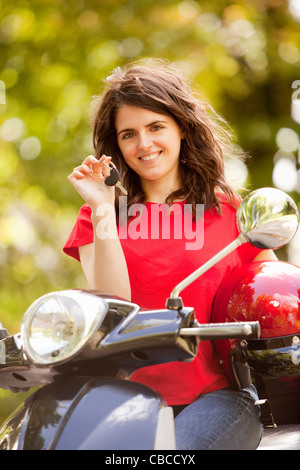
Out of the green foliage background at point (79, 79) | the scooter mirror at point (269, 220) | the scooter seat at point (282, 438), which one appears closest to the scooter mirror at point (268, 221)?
the scooter mirror at point (269, 220)

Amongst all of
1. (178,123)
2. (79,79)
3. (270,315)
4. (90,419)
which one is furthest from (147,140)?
(79,79)

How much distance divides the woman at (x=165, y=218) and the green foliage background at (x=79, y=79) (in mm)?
3716

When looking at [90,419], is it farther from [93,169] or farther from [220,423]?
[93,169]

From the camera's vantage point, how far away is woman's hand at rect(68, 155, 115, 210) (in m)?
2.00

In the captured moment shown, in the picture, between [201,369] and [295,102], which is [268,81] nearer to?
[295,102]

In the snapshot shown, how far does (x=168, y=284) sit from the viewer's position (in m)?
2.15

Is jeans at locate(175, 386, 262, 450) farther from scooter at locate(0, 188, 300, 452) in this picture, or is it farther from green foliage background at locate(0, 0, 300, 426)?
green foliage background at locate(0, 0, 300, 426)

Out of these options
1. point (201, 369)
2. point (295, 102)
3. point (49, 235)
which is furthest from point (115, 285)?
point (49, 235)

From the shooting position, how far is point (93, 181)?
2.03 m

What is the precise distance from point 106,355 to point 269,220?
18.5 inches

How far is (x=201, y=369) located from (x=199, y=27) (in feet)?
18.0

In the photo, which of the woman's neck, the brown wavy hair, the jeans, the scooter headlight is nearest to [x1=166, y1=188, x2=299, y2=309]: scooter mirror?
the scooter headlight

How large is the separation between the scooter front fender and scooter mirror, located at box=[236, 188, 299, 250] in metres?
0.43

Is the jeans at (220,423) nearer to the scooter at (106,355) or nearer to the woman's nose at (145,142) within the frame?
the scooter at (106,355)
